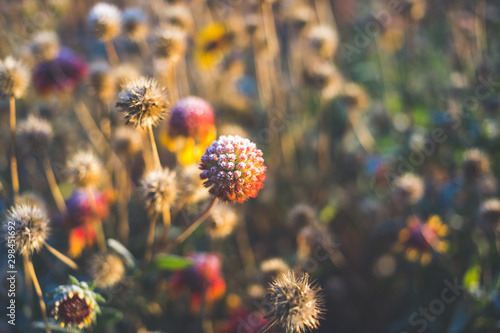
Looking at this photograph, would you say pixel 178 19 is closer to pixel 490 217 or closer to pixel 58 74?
pixel 58 74

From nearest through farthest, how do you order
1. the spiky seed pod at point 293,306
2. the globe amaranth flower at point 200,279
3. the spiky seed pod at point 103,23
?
the spiky seed pod at point 293,306 < the globe amaranth flower at point 200,279 < the spiky seed pod at point 103,23

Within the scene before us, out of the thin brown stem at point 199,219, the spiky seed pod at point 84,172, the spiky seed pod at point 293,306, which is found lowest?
the spiky seed pod at point 293,306

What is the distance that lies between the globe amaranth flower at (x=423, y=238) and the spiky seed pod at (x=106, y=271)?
6.57 ft

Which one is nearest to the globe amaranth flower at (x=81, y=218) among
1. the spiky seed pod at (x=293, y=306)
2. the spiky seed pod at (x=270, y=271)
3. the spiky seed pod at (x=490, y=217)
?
the spiky seed pod at (x=270, y=271)

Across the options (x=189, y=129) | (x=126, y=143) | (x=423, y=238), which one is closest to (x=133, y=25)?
(x=126, y=143)

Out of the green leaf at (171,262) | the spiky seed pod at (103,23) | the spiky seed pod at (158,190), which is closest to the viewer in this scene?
the spiky seed pod at (158,190)

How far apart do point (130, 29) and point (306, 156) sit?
85.9 inches

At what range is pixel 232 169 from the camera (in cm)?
149

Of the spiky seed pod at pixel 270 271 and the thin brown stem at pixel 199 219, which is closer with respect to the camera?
the thin brown stem at pixel 199 219

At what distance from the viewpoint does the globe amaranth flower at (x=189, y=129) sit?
2.09 metres

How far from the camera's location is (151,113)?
163cm

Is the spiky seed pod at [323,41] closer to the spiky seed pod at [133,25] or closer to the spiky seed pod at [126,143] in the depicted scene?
the spiky seed pod at [133,25]

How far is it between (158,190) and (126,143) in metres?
0.92

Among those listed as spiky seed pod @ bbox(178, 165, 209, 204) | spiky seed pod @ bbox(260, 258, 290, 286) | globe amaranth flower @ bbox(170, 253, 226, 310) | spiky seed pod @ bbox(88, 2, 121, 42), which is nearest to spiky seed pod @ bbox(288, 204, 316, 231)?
spiky seed pod @ bbox(260, 258, 290, 286)
